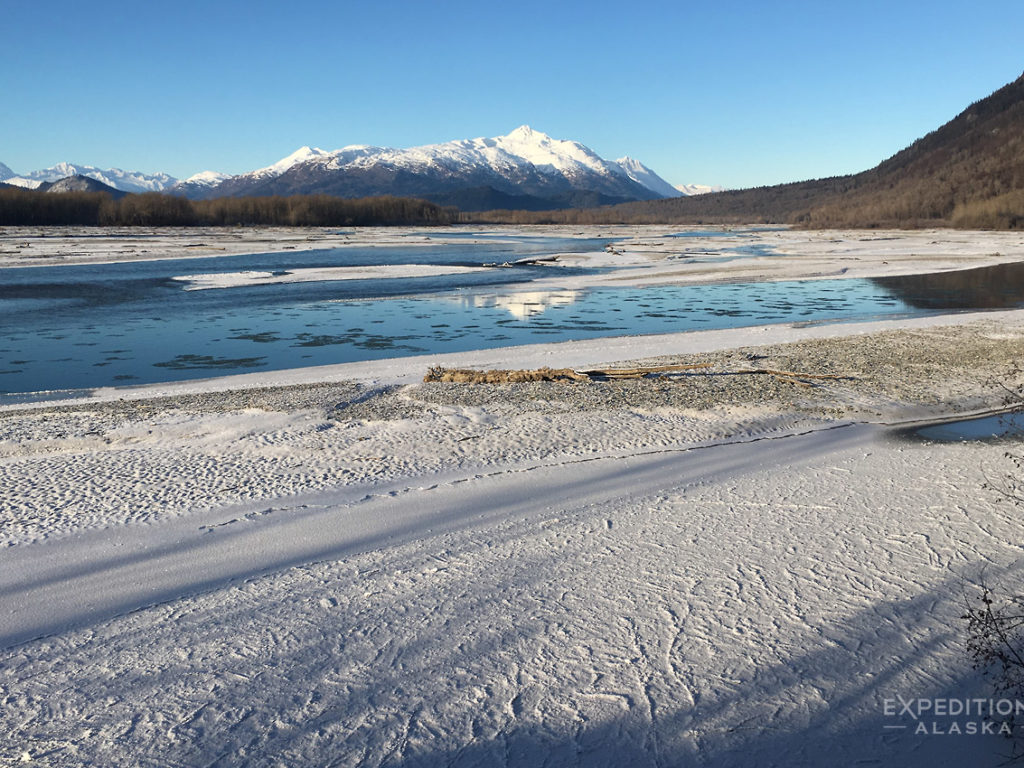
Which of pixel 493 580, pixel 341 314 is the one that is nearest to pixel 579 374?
pixel 493 580

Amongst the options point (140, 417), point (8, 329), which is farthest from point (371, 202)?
point (140, 417)

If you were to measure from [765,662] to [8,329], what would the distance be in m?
18.2

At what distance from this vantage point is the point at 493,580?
5.00m

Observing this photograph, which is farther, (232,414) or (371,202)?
(371,202)

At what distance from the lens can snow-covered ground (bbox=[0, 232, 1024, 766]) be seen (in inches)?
140

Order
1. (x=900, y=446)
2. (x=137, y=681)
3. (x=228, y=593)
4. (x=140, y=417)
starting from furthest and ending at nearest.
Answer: (x=140, y=417)
(x=900, y=446)
(x=228, y=593)
(x=137, y=681)

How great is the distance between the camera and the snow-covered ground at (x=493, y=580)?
357 cm

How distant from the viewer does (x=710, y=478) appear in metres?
6.92

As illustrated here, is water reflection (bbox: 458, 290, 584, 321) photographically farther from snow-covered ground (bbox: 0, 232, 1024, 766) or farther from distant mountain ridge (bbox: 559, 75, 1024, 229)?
distant mountain ridge (bbox: 559, 75, 1024, 229)

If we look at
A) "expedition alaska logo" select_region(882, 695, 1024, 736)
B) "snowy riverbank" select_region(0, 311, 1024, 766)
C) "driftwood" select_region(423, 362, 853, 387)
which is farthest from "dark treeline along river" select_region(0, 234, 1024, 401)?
"expedition alaska logo" select_region(882, 695, 1024, 736)

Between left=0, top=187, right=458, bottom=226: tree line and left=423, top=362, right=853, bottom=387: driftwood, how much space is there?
3246 inches

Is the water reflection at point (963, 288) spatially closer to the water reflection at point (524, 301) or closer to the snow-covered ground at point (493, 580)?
the water reflection at point (524, 301)

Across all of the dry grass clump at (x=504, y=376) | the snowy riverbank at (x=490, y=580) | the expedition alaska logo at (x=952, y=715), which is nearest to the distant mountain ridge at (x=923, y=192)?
the dry grass clump at (x=504, y=376)

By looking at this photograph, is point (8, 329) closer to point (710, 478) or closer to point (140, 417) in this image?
point (140, 417)
